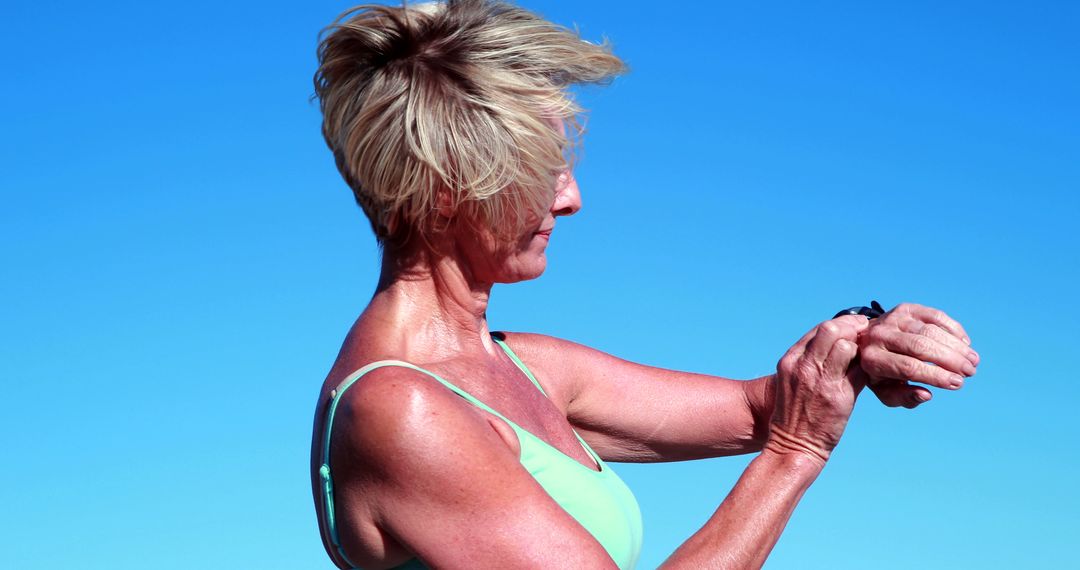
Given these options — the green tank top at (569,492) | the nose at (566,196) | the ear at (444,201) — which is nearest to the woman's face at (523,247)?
the nose at (566,196)

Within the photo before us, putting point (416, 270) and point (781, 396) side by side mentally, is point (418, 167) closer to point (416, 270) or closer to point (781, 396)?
point (416, 270)

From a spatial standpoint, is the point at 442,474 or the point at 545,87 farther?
the point at 545,87

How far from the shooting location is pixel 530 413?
138 inches

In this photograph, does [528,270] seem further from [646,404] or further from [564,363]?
[646,404]

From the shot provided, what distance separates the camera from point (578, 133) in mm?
3344

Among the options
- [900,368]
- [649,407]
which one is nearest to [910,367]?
[900,368]

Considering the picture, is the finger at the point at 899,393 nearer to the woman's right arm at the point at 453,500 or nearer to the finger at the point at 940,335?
the finger at the point at 940,335

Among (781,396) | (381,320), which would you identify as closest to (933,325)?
(781,396)

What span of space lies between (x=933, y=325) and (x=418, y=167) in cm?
147

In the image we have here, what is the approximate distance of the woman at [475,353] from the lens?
2826mm

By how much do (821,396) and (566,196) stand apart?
2.97 ft

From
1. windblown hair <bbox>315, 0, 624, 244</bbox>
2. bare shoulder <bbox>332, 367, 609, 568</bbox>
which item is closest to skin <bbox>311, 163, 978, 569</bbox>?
bare shoulder <bbox>332, 367, 609, 568</bbox>

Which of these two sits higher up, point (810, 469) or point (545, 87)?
point (545, 87)

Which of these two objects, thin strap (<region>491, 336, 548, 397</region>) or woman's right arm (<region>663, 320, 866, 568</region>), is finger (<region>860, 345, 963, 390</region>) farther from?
thin strap (<region>491, 336, 548, 397</region>)
